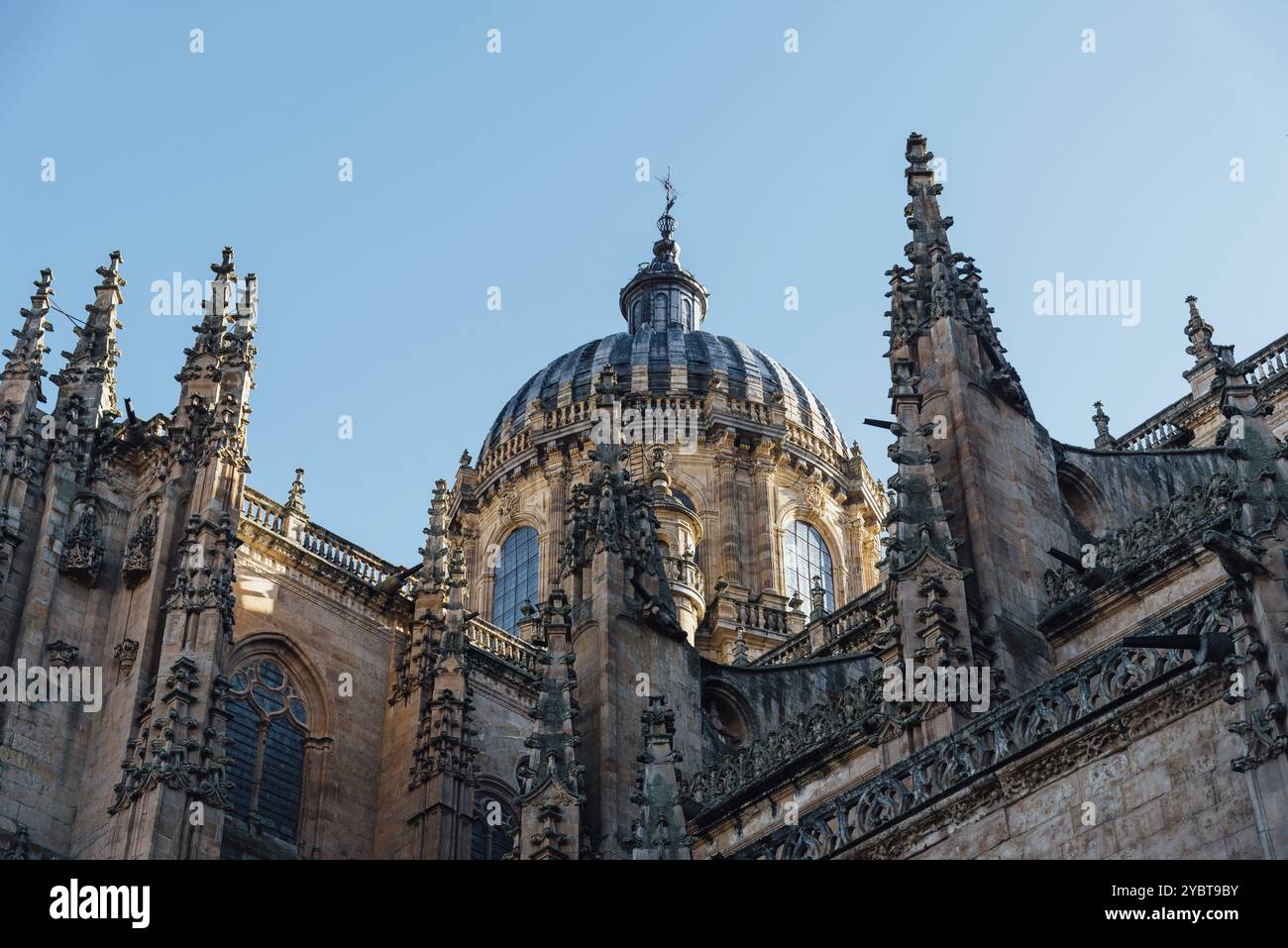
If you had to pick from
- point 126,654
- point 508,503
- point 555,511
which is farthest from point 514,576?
point 126,654

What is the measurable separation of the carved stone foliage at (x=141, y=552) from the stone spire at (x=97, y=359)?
3.00m

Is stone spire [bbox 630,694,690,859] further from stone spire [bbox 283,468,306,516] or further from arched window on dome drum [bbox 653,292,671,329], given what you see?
arched window on dome drum [bbox 653,292,671,329]

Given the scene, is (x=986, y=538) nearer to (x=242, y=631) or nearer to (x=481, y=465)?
(x=242, y=631)

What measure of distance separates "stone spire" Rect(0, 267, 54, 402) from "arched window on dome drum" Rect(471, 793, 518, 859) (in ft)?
38.4

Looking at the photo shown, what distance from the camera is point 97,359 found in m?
38.9

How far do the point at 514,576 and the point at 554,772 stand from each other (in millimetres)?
31639

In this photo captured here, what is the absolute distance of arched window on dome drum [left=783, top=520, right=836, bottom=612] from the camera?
57781 millimetres

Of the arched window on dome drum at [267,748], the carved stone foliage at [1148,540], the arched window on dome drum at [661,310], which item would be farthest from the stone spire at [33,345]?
the arched window on dome drum at [661,310]

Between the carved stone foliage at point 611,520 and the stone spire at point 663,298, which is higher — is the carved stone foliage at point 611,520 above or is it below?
below

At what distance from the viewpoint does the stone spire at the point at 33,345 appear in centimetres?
3791

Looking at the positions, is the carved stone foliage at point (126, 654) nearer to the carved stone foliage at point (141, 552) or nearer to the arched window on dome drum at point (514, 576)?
the carved stone foliage at point (141, 552)

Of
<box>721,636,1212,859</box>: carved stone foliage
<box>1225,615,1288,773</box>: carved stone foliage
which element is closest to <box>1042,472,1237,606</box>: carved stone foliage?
<box>721,636,1212,859</box>: carved stone foliage

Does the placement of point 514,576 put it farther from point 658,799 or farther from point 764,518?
point 658,799

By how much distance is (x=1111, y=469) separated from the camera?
103 feet
